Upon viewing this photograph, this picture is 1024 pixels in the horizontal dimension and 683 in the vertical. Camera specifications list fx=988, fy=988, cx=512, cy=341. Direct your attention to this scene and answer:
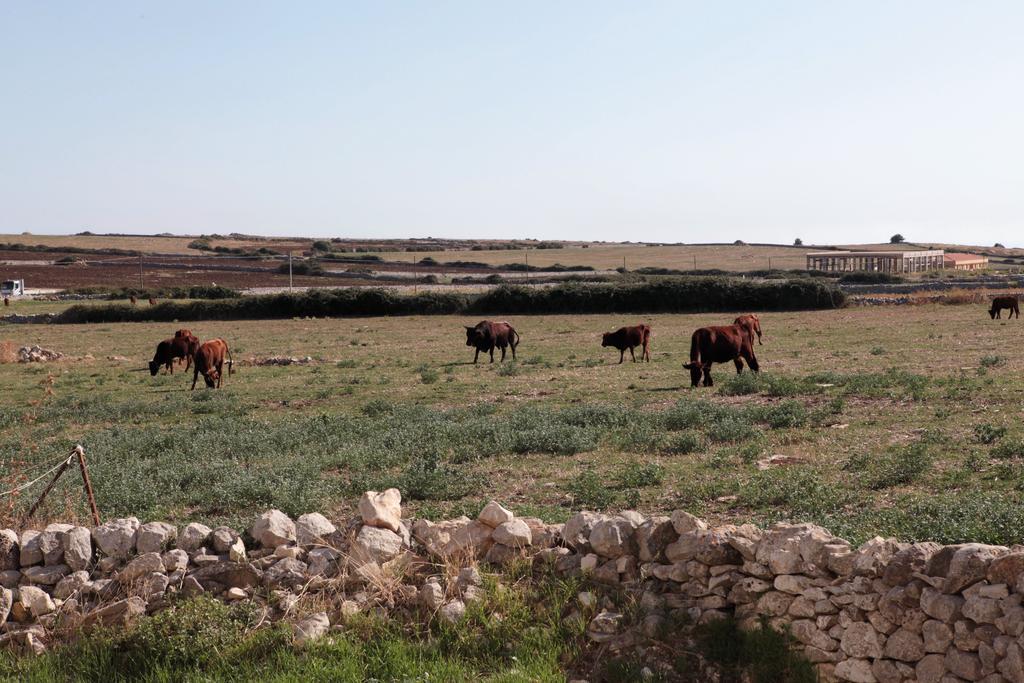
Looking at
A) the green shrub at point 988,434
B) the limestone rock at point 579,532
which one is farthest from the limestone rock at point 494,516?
the green shrub at point 988,434

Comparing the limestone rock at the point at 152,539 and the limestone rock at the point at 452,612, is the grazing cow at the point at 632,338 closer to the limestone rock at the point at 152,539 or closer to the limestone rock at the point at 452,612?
the limestone rock at the point at 152,539

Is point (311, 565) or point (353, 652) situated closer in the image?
point (353, 652)

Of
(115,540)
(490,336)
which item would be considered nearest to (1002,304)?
(490,336)

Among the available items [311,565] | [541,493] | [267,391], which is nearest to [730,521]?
[541,493]

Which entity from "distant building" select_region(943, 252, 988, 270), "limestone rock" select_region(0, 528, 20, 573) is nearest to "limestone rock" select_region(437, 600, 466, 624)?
"limestone rock" select_region(0, 528, 20, 573)

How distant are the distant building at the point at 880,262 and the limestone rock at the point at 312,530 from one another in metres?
100

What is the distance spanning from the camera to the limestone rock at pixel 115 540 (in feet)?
27.0

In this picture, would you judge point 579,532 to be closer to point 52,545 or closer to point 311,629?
point 311,629

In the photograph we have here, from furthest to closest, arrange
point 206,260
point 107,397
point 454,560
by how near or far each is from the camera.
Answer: point 206,260 < point 107,397 < point 454,560

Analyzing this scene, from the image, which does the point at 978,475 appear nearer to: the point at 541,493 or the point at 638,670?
the point at 541,493

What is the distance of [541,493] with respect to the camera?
36.3ft

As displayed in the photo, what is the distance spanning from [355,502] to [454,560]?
3.31 metres

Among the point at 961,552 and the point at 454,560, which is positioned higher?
the point at 961,552

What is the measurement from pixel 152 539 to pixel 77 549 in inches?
25.0
